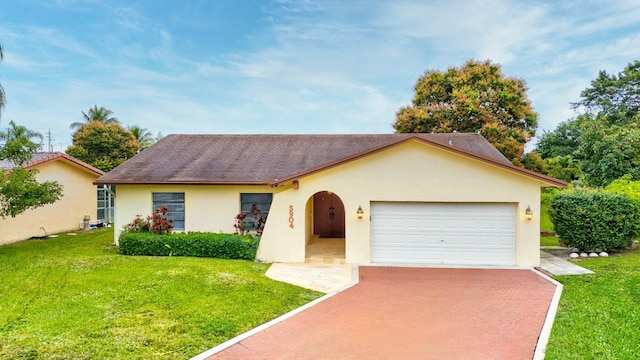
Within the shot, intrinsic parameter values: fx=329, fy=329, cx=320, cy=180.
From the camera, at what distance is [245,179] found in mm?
13250

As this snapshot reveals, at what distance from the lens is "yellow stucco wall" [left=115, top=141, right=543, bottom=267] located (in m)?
10.7

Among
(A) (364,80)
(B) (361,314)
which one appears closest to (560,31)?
(A) (364,80)

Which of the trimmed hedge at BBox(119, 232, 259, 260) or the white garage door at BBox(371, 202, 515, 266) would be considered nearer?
the white garage door at BBox(371, 202, 515, 266)

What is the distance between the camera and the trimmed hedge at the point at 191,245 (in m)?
11.7

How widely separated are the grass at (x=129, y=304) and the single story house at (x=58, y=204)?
15.9ft

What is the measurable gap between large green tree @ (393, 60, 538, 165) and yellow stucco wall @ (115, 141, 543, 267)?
50.8 feet

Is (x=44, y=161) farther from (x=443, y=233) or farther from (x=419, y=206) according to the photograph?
(x=443, y=233)

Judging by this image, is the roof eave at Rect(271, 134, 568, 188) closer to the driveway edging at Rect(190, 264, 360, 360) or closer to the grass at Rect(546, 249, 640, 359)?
the grass at Rect(546, 249, 640, 359)

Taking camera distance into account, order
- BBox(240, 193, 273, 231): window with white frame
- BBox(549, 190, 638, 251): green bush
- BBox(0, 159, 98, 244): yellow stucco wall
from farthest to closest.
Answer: BBox(0, 159, 98, 244): yellow stucco wall, BBox(240, 193, 273, 231): window with white frame, BBox(549, 190, 638, 251): green bush

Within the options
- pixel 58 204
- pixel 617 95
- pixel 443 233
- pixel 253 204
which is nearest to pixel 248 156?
pixel 253 204

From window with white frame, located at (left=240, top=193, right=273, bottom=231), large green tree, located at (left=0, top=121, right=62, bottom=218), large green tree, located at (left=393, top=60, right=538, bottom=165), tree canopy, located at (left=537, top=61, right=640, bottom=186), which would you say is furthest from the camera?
large green tree, located at (left=393, top=60, right=538, bottom=165)

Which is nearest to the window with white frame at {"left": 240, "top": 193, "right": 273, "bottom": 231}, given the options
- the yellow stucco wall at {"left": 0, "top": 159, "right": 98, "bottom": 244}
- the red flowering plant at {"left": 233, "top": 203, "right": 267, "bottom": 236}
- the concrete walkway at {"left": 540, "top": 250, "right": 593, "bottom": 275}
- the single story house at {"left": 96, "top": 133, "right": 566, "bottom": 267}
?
the red flowering plant at {"left": 233, "top": 203, "right": 267, "bottom": 236}

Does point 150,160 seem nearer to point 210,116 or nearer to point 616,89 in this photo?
point 210,116

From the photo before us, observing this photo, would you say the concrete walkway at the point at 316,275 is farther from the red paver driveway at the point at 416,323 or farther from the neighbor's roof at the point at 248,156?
the neighbor's roof at the point at 248,156
